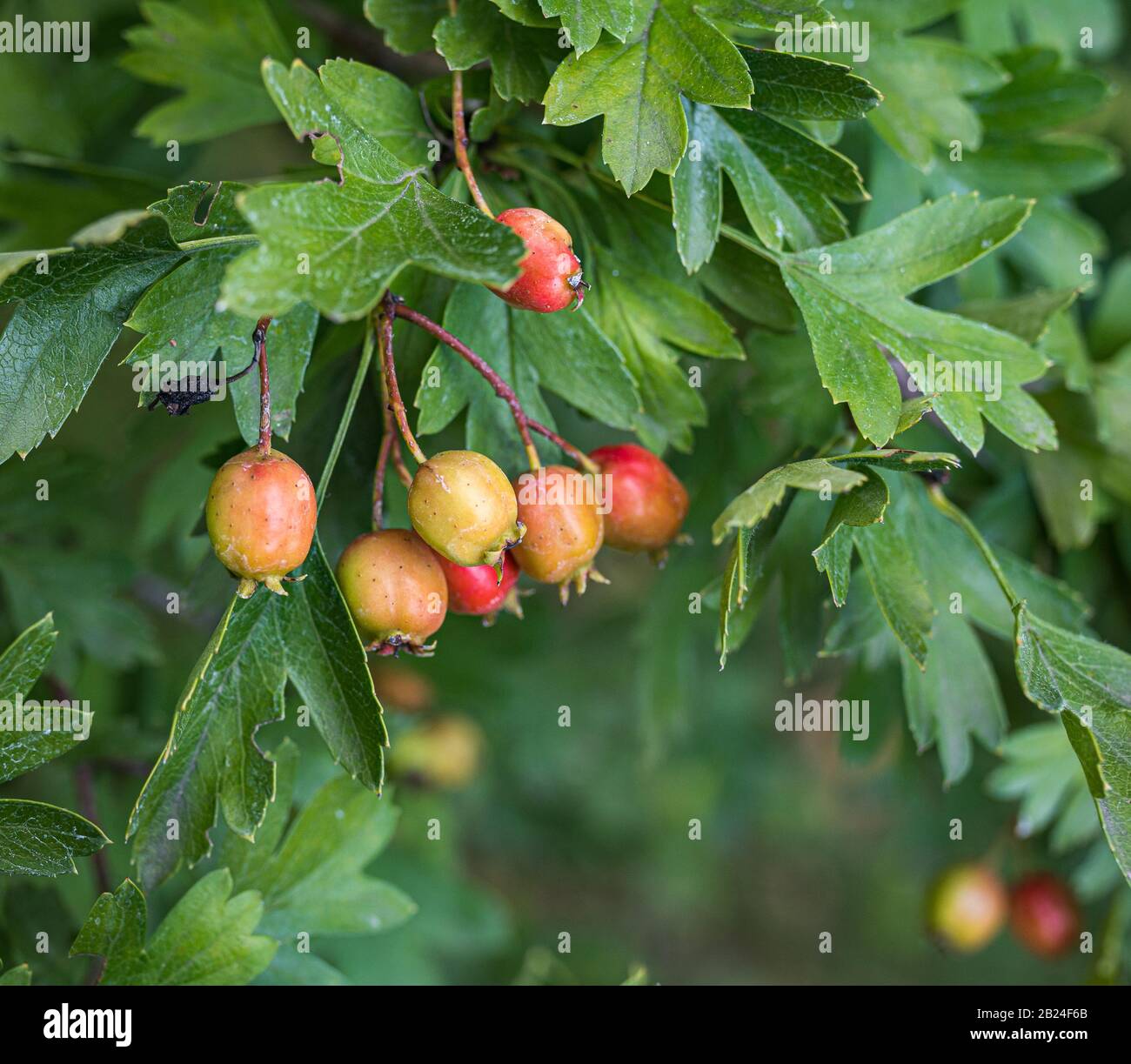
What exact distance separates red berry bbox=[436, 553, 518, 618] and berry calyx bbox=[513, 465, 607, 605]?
0.03m

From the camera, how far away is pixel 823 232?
923 mm

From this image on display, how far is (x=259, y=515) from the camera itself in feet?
2.42

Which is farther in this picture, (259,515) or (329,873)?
(329,873)

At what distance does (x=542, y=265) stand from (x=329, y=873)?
73 centimetres

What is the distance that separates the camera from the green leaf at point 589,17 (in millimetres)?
769

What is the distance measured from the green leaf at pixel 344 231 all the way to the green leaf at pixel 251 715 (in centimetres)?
26

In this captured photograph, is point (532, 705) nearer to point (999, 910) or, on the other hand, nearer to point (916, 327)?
point (999, 910)

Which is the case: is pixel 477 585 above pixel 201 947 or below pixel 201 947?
above

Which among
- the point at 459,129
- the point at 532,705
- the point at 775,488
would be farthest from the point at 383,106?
the point at 532,705

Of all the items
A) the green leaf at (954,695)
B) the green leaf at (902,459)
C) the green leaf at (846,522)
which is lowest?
the green leaf at (954,695)

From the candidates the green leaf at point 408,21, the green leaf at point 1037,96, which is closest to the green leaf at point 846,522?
the green leaf at point 408,21

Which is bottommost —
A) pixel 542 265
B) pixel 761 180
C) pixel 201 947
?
pixel 201 947

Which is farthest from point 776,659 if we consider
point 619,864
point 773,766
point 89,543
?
point 89,543

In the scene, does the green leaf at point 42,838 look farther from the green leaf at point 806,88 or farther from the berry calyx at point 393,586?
the green leaf at point 806,88
